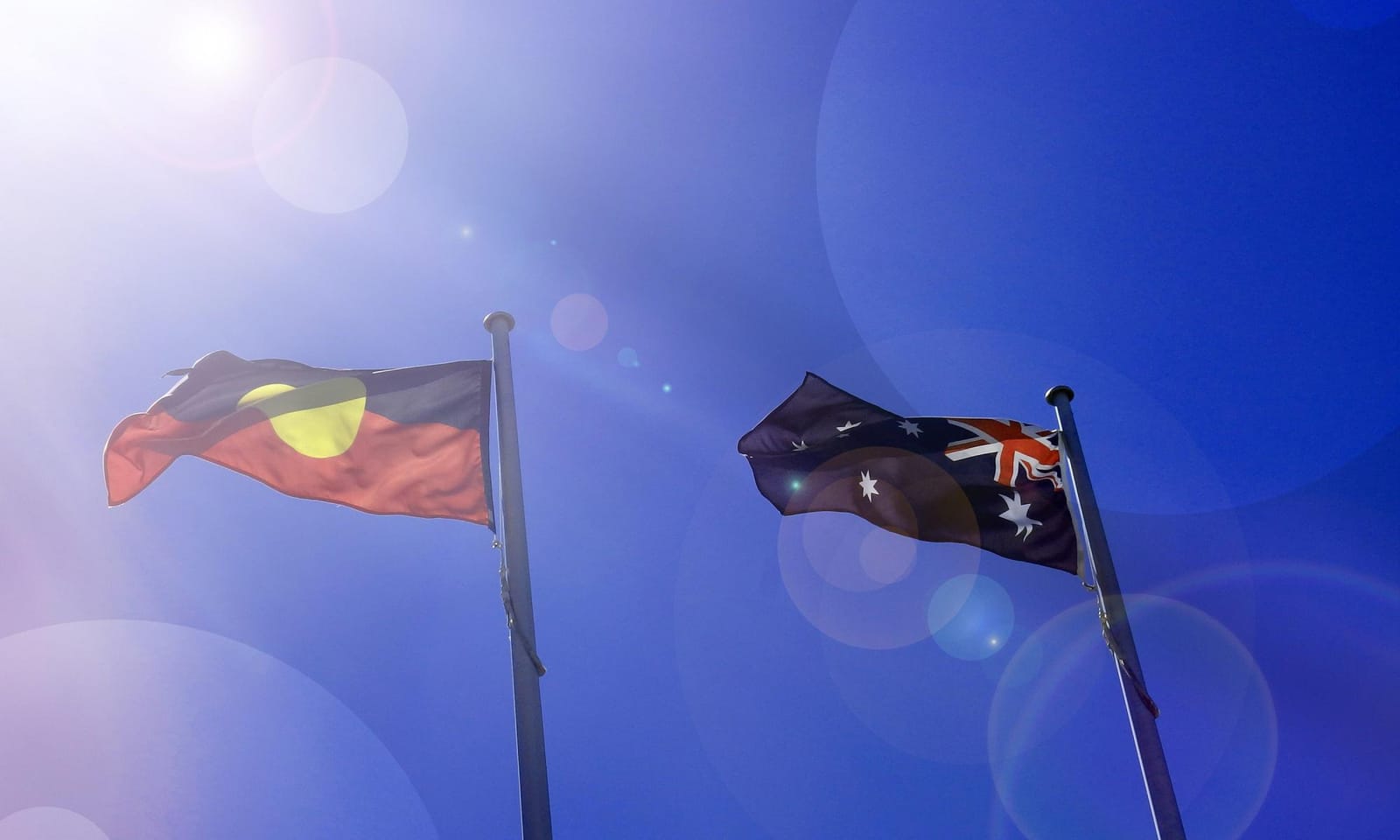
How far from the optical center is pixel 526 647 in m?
9.70

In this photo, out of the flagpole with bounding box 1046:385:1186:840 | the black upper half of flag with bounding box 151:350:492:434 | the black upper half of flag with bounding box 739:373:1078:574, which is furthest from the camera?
the black upper half of flag with bounding box 739:373:1078:574

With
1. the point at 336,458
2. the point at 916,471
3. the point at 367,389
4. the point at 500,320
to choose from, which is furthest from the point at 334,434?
the point at 916,471

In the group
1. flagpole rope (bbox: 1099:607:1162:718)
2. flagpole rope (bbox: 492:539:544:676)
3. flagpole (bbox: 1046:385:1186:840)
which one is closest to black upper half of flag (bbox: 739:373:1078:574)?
flagpole (bbox: 1046:385:1186:840)

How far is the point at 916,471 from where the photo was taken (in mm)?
14531

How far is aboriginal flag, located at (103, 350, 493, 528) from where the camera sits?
11.9 metres

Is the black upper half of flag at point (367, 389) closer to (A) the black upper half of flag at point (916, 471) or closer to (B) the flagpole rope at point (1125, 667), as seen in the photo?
(A) the black upper half of flag at point (916, 471)

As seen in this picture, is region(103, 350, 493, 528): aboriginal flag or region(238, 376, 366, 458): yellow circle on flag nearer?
region(103, 350, 493, 528): aboriginal flag

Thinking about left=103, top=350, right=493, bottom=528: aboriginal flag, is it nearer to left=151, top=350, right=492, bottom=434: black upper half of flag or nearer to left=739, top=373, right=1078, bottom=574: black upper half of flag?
left=151, top=350, right=492, bottom=434: black upper half of flag

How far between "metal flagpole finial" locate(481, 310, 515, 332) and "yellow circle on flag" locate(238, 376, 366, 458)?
161 cm

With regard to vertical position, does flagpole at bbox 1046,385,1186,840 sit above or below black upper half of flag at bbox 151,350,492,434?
below

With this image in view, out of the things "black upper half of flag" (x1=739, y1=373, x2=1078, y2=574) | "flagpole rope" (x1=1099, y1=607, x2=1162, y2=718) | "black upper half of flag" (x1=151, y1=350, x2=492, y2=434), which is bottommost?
"flagpole rope" (x1=1099, y1=607, x2=1162, y2=718)

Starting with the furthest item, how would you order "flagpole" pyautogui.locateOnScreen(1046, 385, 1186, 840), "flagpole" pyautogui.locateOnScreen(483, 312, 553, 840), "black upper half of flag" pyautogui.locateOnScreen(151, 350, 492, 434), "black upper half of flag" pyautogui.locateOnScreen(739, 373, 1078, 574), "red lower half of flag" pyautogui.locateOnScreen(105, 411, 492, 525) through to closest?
"black upper half of flag" pyautogui.locateOnScreen(739, 373, 1078, 574) < "black upper half of flag" pyautogui.locateOnScreen(151, 350, 492, 434) < "red lower half of flag" pyautogui.locateOnScreen(105, 411, 492, 525) < "flagpole" pyautogui.locateOnScreen(1046, 385, 1186, 840) < "flagpole" pyautogui.locateOnScreen(483, 312, 553, 840)

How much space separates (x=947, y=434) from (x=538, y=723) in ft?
24.1

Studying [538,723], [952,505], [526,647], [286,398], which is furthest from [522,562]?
[952,505]
